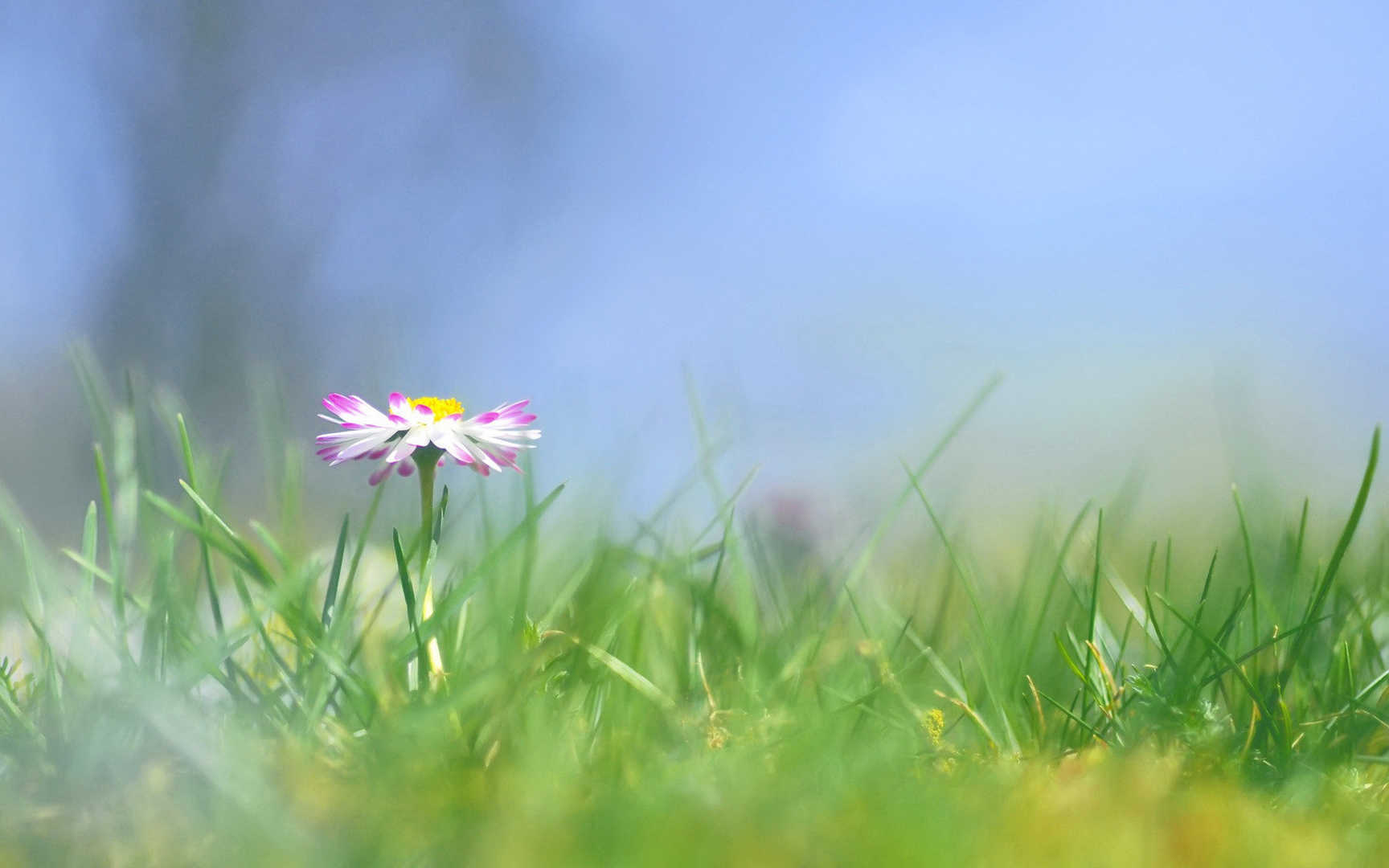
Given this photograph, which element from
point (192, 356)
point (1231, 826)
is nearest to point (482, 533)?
point (1231, 826)

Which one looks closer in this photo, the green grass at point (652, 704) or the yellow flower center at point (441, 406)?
the green grass at point (652, 704)

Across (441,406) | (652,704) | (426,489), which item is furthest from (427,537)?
(652,704)

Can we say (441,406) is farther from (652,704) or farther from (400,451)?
(652,704)

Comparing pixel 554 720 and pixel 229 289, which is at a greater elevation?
pixel 229 289

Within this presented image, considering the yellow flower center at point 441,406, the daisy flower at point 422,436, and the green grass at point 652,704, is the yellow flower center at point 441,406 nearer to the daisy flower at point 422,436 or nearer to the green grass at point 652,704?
the daisy flower at point 422,436

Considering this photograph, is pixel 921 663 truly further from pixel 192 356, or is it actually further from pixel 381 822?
pixel 192 356

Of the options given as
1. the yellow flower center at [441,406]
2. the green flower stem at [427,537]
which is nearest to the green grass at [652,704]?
the green flower stem at [427,537]

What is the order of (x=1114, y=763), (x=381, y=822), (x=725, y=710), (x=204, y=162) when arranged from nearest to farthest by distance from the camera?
1. (x=381, y=822)
2. (x=1114, y=763)
3. (x=725, y=710)
4. (x=204, y=162)

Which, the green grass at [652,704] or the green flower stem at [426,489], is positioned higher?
the green flower stem at [426,489]
